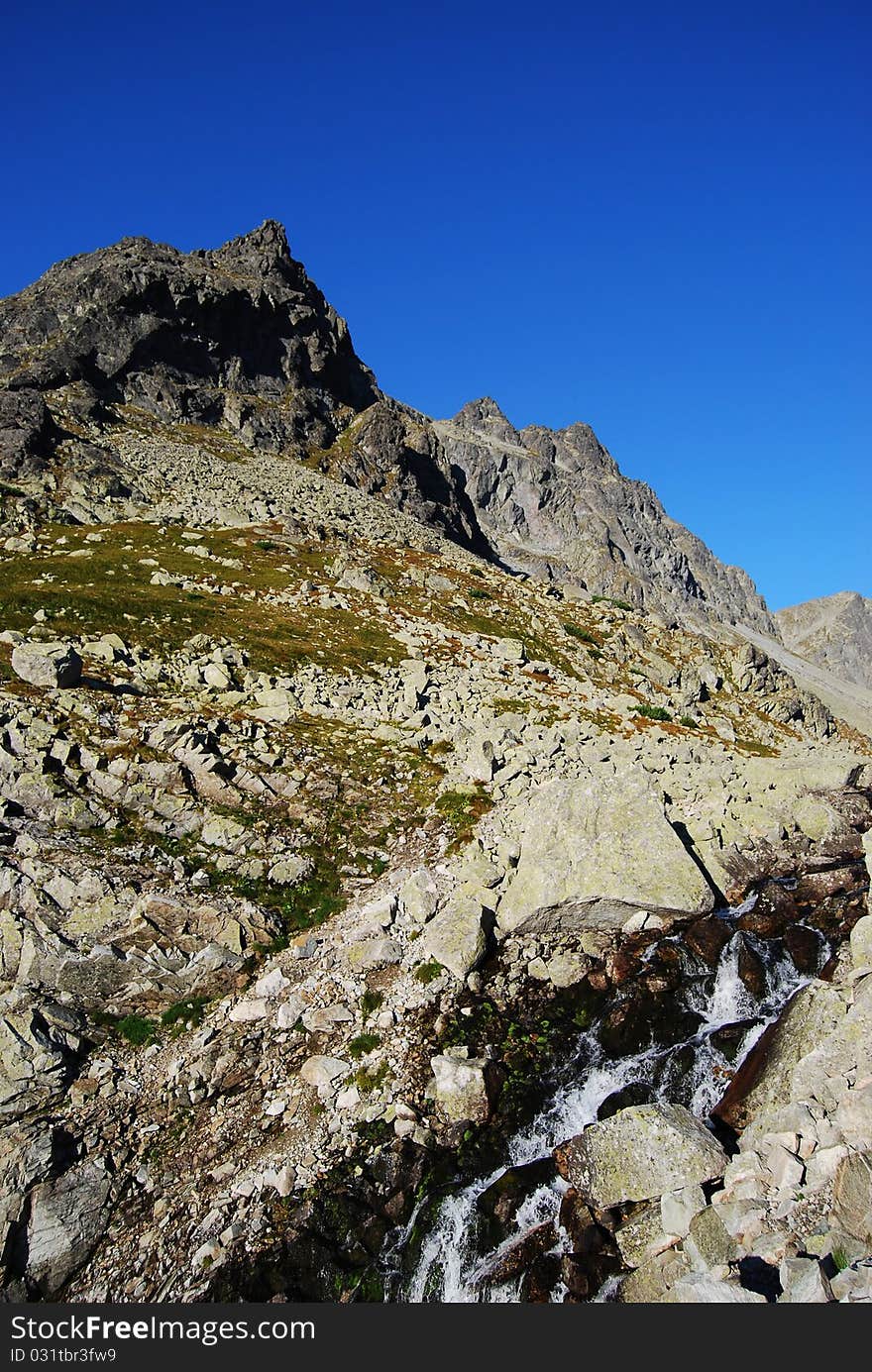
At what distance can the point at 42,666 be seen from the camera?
2284 centimetres

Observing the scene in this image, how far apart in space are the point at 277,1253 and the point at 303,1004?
462cm

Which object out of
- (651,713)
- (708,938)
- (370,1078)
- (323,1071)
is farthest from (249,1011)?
(651,713)

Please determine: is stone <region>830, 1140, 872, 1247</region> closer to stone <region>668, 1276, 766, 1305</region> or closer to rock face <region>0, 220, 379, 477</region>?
stone <region>668, 1276, 766, 1305</region>

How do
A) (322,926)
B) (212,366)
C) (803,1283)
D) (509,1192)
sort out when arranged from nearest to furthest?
(803,1283) < (509,1192) < (322,926) < (212,366)

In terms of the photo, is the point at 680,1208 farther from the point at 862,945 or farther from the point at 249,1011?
the point at 249,1011

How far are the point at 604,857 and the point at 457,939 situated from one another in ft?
14.0

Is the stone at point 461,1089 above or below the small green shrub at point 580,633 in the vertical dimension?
below

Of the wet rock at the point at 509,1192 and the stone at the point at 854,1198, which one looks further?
the wet rock at the point at 509,1192

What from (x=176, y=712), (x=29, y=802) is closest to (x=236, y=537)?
(x=176, y=712)

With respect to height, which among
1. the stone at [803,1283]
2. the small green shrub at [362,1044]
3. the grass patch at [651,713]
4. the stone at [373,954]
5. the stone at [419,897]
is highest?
the grass patch at [651,713]

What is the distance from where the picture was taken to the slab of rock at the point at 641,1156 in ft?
33.0

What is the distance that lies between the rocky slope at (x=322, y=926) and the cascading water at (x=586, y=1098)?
249mm

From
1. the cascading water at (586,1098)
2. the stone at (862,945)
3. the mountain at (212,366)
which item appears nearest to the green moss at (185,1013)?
the cascading water at (586,1098)

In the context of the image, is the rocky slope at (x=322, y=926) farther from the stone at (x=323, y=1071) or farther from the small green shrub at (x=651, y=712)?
the small green shrub at (x=651, y=712)
